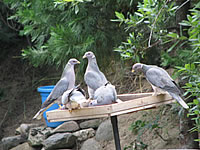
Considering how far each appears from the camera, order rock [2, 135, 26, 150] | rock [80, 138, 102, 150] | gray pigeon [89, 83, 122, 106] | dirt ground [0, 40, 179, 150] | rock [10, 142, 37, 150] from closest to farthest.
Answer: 1. gray pigeon [89, 83, 122, 106]
2. dirt ground [0, 40, 179, 150]
3. rock [80, 138, 102, 150]
4. rock [10, 142, 37, 150]
5. rock [2, 135, 26, 150]

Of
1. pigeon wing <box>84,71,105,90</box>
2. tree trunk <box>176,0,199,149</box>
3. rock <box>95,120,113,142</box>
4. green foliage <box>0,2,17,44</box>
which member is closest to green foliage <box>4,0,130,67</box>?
tree trunk <box>176,0,199,149</box>

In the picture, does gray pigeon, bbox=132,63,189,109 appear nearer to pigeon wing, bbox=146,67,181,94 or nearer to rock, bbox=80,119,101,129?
pigeon wing, bbox=146,67,181,94

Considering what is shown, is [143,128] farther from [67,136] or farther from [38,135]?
[38,135]

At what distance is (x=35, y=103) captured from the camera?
6.18 metres

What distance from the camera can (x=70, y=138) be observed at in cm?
464

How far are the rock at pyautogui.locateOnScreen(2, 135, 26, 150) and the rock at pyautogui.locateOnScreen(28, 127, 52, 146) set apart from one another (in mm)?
405

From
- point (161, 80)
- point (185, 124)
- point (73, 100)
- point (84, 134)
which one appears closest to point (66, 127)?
point (84, 134)

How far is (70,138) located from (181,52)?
2.34 metres

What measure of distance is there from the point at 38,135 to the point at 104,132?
1.15 metres

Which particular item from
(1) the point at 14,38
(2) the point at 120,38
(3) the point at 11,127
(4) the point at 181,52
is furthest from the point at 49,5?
(1) the point at 14,38

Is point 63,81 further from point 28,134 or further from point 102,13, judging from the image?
point 28,134

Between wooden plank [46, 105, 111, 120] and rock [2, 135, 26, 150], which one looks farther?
rock [2, 135, 26, 150]

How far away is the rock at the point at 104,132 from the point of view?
449 cm

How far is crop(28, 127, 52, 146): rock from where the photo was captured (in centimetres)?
486
